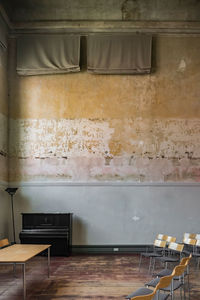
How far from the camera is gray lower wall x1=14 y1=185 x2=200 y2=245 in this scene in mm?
10258

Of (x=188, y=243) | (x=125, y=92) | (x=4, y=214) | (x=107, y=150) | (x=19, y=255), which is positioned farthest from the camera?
(x=125, y=92)

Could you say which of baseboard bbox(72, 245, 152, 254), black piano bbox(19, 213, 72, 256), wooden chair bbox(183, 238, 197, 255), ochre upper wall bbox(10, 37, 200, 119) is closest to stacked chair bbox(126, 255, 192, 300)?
wooden chair bbox(183, 238, 197, 255)

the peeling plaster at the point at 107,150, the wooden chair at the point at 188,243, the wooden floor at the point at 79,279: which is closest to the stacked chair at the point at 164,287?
the wooden floor at the point at 79,279

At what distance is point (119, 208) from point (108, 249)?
1262 mm

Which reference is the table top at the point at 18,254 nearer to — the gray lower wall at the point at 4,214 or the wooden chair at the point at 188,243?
the wooden chair at the point at 188,243

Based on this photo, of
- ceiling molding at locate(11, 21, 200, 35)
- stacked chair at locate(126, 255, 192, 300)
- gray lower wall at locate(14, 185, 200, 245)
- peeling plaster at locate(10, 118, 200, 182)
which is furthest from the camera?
ceiling molding at locate(11, 21, 200, 35)

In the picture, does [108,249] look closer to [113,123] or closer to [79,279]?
[79,279]

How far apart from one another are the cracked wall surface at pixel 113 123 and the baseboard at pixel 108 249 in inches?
79.2

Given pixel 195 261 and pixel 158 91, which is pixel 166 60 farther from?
pixel 195 261

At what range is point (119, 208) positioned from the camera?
409 inches

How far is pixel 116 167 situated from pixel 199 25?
5.21m

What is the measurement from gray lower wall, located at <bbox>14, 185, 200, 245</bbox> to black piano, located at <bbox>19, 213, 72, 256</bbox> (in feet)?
2.08

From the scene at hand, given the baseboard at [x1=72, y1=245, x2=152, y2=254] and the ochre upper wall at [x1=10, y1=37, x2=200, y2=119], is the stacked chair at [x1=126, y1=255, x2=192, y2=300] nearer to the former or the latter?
the baseboard at [x1=72, y1=245, x2=152, y2=254]

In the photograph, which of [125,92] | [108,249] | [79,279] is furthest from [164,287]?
[125,92]
